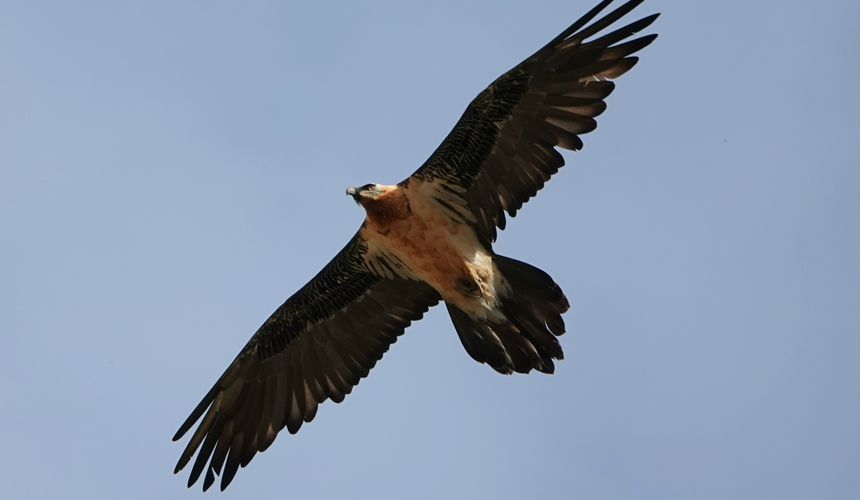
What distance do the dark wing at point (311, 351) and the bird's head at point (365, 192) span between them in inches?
40.3

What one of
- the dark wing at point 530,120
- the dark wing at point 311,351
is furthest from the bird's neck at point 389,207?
the dark wing at point 311,351

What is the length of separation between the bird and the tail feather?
11 mm

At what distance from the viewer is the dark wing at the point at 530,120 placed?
371 inches

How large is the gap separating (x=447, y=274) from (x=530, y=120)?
1986 millimetres

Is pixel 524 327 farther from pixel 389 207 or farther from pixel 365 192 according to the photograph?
pixel 365 192

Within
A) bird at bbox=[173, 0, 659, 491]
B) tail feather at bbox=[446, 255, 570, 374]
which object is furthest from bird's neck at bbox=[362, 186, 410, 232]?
tail feather at bbox=[446, 255, 570, 374]

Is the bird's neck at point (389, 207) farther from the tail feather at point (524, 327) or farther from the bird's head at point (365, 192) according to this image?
the tail feather at point (524, 327)

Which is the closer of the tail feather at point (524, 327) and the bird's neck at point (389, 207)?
the tail feather at point (524, 327)

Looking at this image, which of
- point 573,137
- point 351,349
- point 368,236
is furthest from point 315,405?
point 573,137

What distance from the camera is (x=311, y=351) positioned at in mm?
11430

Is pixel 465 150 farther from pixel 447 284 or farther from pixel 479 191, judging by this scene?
pixel 447 284

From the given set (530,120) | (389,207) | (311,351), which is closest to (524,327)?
(389,207)

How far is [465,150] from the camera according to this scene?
10.1 m

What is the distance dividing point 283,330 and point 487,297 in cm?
274
